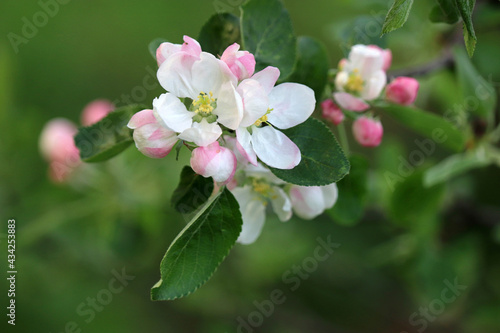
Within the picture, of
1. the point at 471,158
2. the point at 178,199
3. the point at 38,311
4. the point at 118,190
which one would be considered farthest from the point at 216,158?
the point at 38,311

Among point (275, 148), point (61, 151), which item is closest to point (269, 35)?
point (275, 148)

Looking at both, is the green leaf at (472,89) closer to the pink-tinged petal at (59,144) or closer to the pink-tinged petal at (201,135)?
the pink-tinged petal at (201,135)

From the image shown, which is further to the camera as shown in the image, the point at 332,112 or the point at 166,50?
the point at 332,112

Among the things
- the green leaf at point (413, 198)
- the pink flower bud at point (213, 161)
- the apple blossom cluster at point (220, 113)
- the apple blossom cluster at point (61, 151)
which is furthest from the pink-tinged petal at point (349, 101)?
the apple blossom cluster at point (61, 151)

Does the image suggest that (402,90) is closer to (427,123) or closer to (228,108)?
(427,123)

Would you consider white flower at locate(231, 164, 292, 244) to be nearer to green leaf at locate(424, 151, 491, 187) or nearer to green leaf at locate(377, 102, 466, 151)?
green leaf at locate(377, 102, 466, 151)

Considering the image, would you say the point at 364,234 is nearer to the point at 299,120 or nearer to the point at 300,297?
the point at 300,297
